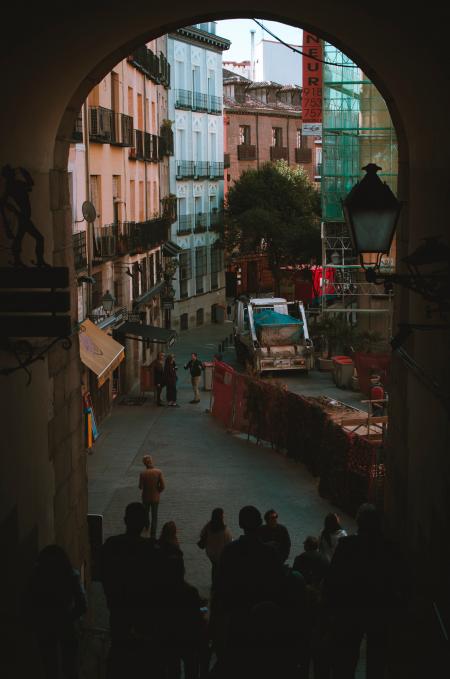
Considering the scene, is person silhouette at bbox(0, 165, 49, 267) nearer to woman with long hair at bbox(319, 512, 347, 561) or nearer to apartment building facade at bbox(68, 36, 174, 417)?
woman with long hair at bbox(319, 512, 347, 561)

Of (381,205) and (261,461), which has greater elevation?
(381,205)

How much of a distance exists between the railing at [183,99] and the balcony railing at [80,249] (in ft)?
78.6

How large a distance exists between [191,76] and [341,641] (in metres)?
42.2

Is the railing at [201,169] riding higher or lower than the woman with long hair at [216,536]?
higher

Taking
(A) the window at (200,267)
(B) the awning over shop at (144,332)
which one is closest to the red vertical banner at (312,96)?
(B) the awning over shop at (144,332)

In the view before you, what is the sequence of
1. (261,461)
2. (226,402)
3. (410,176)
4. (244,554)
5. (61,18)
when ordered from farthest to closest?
1. (226,402)
2. (261,461)
3. (410,176)
4. (61,18)
5. (244,554)

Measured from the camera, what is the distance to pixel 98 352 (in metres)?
19.9

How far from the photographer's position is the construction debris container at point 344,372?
28531 mm

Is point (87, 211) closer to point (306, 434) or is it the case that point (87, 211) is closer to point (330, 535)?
point (306, 434)

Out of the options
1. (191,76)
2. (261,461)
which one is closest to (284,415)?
(261,461)

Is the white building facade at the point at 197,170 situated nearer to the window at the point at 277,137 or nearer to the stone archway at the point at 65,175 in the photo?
the window at the point at 277,137

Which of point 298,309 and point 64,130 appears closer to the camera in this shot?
point 64,130

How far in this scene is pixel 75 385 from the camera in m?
11.0

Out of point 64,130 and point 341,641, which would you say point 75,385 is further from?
point 341,641
